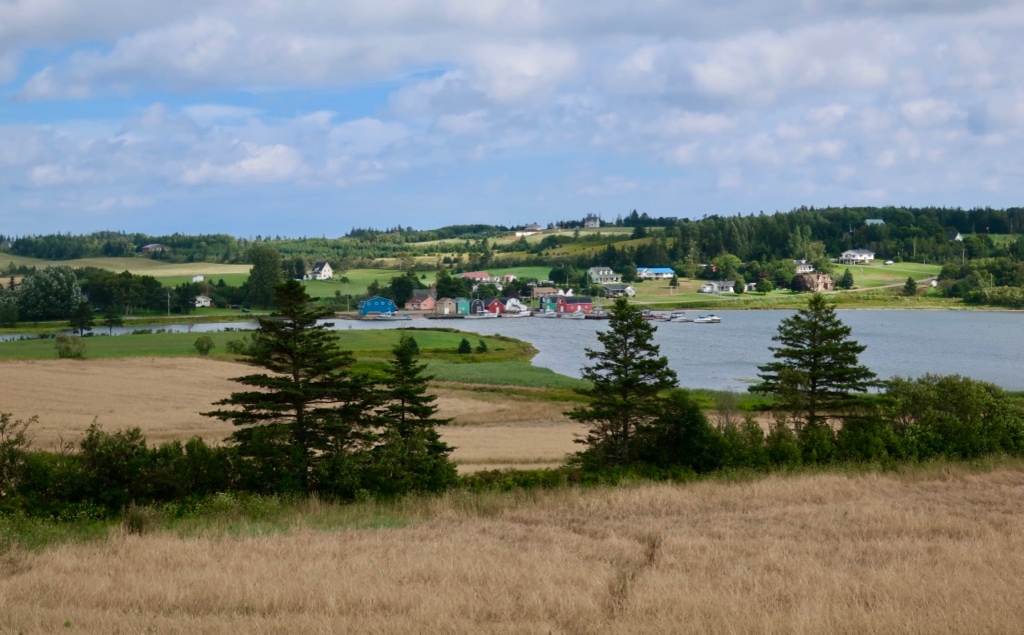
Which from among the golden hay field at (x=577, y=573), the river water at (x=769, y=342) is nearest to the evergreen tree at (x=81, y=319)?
the river water at (x=769, y=342)

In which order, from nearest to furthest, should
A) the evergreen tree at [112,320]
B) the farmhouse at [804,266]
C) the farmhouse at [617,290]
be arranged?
the evergreen tree at [112,320] < the farmhouse at [617,290] < the farmhouse at [804,266]

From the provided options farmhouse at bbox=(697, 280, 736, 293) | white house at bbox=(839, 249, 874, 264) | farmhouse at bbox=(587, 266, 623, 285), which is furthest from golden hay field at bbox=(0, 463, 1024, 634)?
white house at bbox=(839, 249, 874, 264)

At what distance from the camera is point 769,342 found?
77.4 metres

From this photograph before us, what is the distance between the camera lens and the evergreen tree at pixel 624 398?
21656mm

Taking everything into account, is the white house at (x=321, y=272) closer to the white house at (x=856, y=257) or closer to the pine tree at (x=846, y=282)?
the pine tree at (x=846, y=282)

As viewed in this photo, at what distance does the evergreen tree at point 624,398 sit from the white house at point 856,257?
15252 centimetres

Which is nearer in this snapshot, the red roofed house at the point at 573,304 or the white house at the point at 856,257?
the red roofed house at the point at 573,304

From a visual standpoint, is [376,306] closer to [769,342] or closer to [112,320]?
[112,320]

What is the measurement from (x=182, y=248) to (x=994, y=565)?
189800mm

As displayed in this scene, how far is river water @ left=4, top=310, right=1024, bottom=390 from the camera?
179 ft

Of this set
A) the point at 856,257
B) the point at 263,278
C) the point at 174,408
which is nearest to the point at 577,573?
the point at 174,408

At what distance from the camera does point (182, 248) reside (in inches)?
7239

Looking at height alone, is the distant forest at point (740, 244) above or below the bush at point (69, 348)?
above

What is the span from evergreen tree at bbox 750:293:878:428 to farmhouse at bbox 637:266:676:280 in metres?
125
